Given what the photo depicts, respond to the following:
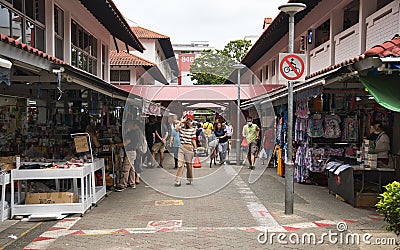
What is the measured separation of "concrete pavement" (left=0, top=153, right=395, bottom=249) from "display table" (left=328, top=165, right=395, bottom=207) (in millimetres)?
246

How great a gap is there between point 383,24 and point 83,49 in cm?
900

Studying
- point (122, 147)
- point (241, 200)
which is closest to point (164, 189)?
point (122, 147)

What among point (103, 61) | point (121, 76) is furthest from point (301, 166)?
point (121, 76)

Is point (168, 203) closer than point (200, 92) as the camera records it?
Yes

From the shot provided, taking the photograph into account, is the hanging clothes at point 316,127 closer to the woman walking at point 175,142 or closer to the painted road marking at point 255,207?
the painted road marking at point 255,207

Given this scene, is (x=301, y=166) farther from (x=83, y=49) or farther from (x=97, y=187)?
(x=83, y=49)

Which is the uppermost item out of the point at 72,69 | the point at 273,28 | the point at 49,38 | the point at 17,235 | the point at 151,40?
the point at 151,40

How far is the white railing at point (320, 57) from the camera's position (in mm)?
13122

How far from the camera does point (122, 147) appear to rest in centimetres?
1161

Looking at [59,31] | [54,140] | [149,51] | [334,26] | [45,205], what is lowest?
[45,205]

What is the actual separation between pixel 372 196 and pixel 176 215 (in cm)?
391

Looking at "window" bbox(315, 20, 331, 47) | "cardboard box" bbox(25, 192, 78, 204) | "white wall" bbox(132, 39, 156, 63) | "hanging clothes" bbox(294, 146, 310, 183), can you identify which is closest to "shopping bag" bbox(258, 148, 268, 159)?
"window" bbox(315, 20, 331, 47)

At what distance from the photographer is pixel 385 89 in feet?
20.8

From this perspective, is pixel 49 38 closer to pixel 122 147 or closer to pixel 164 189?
pixel 122 147
